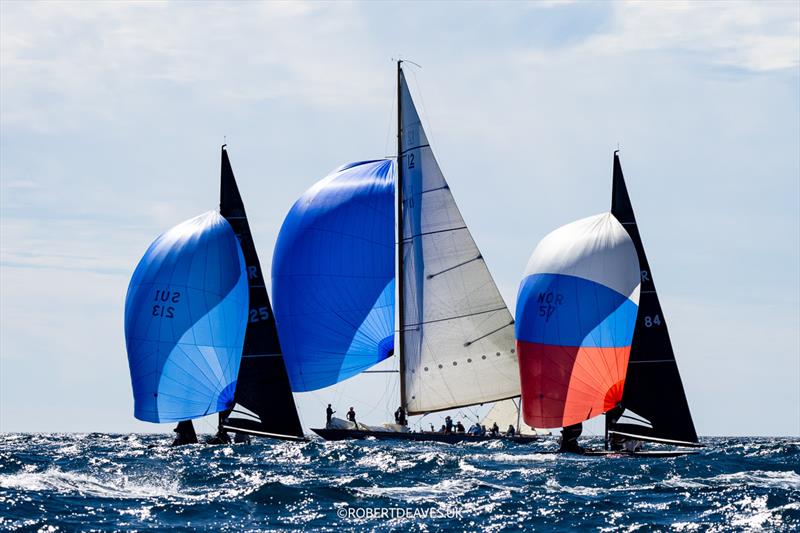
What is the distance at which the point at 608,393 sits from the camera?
4094 cm

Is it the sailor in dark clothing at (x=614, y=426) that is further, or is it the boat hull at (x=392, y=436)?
the boat hull at (x=392, y=436)

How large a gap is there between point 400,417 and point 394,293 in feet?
16.3

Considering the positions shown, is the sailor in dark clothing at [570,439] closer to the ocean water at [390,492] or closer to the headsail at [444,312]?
the ocean water at [390,492]

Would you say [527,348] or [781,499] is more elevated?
[527,348]

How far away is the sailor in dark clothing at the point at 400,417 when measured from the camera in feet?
170

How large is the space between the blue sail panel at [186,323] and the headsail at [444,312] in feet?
30.8

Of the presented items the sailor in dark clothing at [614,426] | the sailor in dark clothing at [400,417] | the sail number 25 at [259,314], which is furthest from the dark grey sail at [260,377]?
the sailor in dark clothing at [614,426]

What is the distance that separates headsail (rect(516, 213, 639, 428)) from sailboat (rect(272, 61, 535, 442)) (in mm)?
9304

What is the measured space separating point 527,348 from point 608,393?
2.88 metres

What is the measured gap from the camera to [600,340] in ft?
133

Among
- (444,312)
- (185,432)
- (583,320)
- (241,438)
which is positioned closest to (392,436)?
(444,312)

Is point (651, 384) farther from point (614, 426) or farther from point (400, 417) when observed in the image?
point (400, 417)

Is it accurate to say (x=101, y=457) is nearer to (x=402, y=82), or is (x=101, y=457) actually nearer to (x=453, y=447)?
(x=453, y=447)

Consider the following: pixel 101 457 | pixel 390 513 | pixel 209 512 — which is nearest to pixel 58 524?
pixel 209 512
